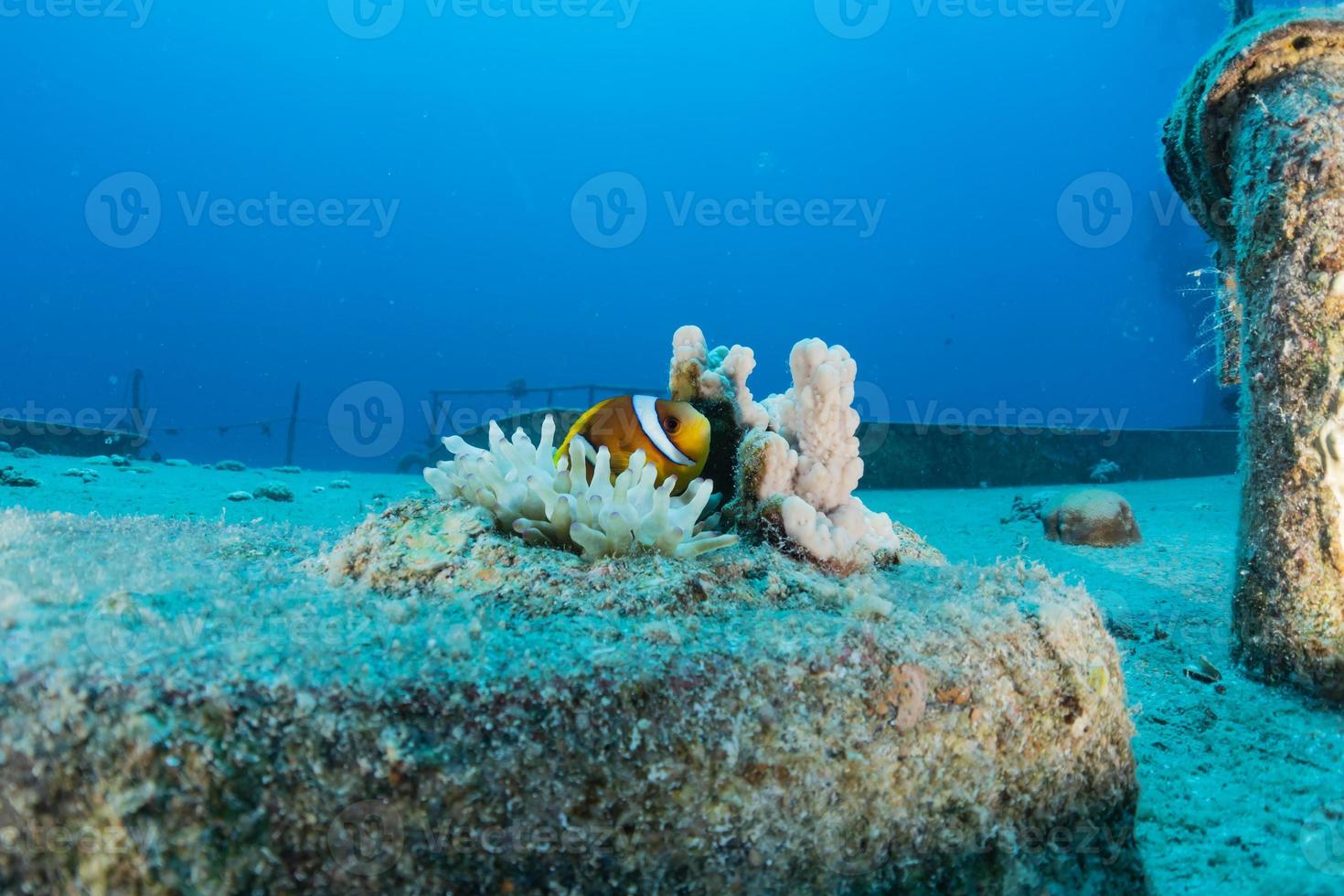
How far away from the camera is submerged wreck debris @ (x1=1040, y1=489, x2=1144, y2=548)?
19.5ft

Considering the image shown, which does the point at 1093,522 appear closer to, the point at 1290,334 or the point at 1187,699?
the point at 1187,699

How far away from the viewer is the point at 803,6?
100 metres

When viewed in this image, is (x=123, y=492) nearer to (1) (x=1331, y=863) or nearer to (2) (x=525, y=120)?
(1) (x=1331, y=863)

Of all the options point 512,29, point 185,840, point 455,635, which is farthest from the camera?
point 512,29

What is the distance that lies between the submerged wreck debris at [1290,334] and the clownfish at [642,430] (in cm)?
262

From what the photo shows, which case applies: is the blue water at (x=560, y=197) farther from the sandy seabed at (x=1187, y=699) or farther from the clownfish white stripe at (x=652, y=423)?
the clownfish white stripe at (x=652, y=423)

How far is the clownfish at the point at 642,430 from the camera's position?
2447 millimetres

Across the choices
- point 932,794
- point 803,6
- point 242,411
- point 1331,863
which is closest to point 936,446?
point 1331,863

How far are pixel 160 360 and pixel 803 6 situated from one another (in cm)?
12008

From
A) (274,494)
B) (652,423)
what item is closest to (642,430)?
(652,423)

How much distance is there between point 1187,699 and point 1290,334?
170cm

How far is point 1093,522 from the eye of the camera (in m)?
5.98

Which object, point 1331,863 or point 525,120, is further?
point 525,120

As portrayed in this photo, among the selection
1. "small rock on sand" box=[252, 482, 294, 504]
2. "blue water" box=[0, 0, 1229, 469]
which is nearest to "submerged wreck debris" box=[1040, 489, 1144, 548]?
"small rock on sand" box=[252, 482, 294, 504]
